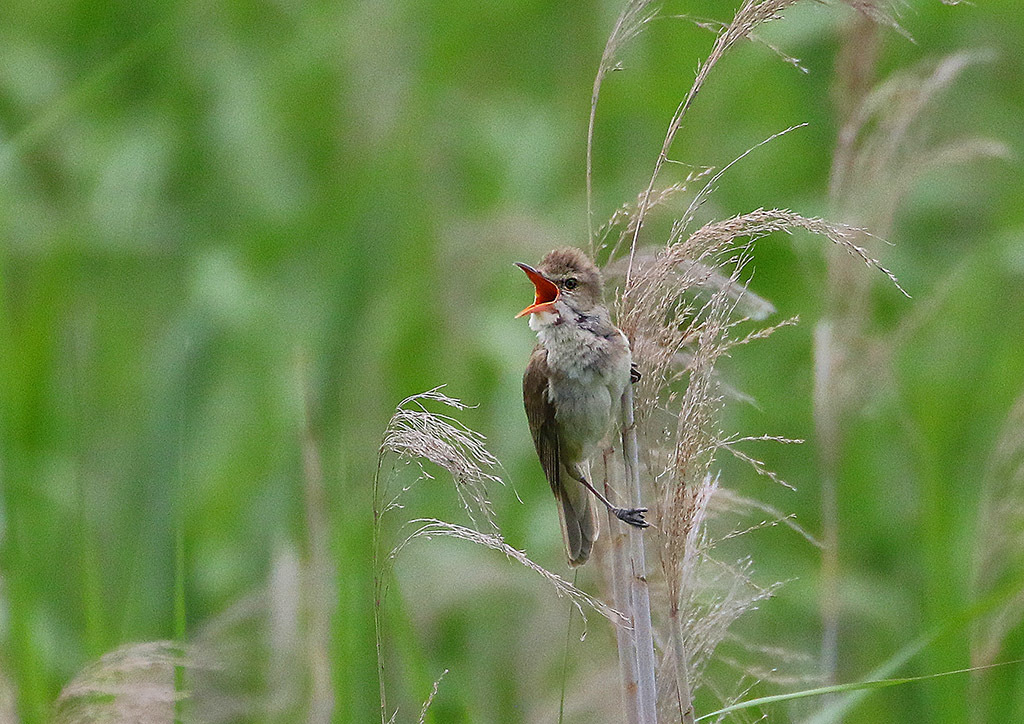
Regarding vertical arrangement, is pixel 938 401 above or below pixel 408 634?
above

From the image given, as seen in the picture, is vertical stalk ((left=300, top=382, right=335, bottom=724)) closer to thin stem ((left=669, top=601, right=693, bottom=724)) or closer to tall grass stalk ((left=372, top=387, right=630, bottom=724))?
tall grass stalk ((left=372, top=387, right=630, bottom=724))

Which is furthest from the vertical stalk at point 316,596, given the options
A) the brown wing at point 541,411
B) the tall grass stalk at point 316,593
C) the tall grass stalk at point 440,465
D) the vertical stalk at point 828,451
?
the vertical stalk at point 828,451

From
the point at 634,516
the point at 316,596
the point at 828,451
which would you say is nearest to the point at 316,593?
the point at 316,596

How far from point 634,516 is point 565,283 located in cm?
75

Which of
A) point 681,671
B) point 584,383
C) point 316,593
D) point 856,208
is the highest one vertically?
point 856,208

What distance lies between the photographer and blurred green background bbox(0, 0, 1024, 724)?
131 inches

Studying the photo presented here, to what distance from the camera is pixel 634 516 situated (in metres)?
2.08

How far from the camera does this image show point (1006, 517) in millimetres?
3016

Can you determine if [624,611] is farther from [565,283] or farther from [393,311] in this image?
[393,311]

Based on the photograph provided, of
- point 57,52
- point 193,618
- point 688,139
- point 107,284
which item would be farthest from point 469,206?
point 193,618

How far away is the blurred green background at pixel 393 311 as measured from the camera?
131 inches

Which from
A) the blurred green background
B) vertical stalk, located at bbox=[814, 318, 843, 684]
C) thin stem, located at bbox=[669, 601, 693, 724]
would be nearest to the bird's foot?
thin stem, located at bbox=[669, 601, 693, 724]

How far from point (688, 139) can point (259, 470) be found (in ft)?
6.63

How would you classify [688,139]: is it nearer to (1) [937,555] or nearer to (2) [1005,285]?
(2) [1005,285]
